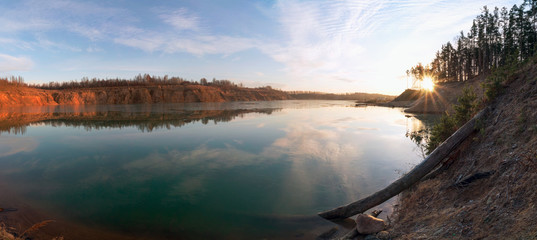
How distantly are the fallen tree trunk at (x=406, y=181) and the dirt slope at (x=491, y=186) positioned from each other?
0.28 metres

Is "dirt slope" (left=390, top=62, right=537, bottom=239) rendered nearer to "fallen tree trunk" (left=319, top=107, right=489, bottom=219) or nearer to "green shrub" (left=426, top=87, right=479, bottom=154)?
"fallen tree trunk" (left=319, top=107, right=489, bottom=219)

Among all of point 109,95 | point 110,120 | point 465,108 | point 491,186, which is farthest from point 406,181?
point 109,95

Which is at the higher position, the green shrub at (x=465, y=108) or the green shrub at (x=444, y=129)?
the green shrub at (x=465, y=108)

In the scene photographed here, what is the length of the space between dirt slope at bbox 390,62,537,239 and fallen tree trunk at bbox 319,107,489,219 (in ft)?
0.91

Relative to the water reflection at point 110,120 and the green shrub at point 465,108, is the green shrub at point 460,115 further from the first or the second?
the water reflection at point 110,120

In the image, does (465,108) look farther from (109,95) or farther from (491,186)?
(109,95)

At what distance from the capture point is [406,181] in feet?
20.0

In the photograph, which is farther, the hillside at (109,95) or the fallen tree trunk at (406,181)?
the hillside at (109,95)

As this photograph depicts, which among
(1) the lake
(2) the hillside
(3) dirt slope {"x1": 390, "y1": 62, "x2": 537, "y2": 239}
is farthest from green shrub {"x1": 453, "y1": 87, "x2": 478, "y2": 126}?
(2) the hillside

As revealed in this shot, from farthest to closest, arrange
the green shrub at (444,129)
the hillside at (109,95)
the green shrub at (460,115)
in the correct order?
the hillside at (109,95)
the green shrub at (444,129)
the green shrub at (460,115)

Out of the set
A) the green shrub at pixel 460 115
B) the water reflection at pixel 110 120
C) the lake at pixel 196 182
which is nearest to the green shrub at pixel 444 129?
the green shrub at pixel 460 115

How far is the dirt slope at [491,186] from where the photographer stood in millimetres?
3504

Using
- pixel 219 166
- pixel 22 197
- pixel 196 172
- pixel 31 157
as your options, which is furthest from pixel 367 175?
pixel 31 157

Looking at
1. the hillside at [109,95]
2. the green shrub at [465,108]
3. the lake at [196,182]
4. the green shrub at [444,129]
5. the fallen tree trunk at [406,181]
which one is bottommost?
the lake at [196,182]
